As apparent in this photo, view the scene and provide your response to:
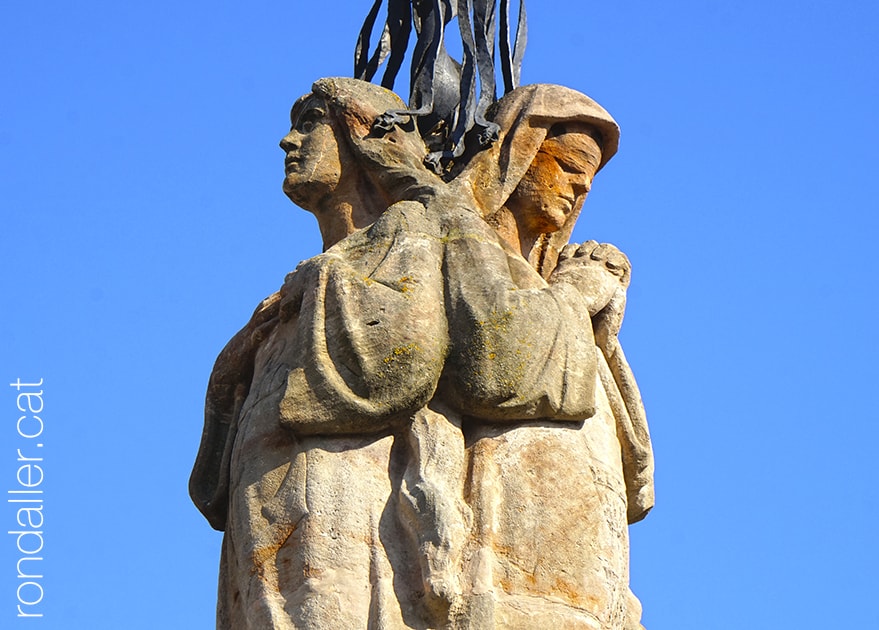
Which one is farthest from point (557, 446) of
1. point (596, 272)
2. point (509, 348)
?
point (596, 272)

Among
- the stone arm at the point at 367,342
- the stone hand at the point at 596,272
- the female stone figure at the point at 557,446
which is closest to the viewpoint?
the female stone figure at the point at 557,446

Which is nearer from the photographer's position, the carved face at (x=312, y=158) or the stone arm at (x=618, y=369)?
the stone arm at (x=618, y=369)

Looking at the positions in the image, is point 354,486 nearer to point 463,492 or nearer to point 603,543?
point 463,492

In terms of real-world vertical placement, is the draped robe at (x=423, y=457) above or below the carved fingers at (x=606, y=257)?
below

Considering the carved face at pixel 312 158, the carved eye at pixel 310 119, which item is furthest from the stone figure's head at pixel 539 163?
the carved eye at pixel 310 119

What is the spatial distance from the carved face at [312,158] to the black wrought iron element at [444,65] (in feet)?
1.04

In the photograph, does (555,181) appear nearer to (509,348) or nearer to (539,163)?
(539,163)

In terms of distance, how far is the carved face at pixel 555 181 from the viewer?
11.7 meters

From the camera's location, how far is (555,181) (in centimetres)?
1176

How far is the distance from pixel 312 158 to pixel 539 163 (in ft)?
4.00

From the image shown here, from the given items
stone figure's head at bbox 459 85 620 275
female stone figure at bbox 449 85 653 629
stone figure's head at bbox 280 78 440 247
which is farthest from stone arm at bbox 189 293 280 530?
stone figure's head at bbox 459 85 620 275

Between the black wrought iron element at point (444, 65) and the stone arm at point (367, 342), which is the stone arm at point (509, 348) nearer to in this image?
the stone arm at point (367, 342)

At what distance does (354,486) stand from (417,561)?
1.55ft

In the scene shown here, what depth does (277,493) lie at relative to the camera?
10.5 meters
